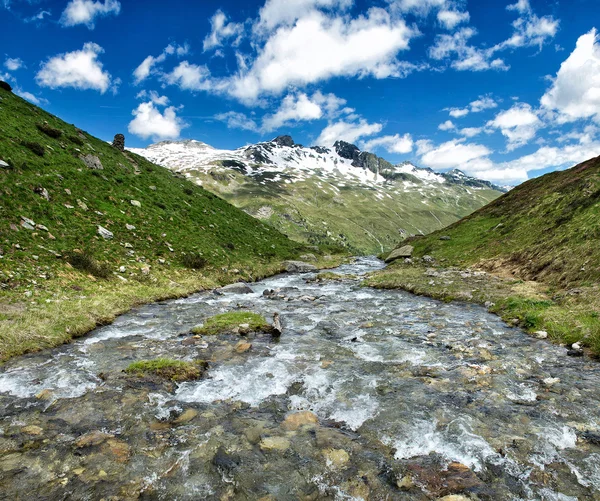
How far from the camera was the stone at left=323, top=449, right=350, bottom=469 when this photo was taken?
7372 mm

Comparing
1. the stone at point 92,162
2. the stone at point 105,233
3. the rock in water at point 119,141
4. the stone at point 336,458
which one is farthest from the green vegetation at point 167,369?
the rock in water at point 119,141

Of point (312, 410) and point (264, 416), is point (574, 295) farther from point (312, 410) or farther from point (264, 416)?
point (264, 416)

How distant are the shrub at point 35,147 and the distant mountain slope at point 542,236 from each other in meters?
48.4

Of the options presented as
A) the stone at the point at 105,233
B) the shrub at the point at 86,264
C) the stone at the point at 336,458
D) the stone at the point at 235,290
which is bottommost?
the stone at the point at 336,458

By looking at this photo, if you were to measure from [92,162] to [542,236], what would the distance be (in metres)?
54.9

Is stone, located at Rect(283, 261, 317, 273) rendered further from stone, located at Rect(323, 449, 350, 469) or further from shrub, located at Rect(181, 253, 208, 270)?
stone, located at Rect(323, 449, 350, 469)

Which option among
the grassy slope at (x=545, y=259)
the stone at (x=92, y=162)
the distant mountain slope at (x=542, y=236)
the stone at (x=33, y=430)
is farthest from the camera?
the stone at (x=92, y=162)

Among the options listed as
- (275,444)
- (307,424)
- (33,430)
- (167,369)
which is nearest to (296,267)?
(167,369)

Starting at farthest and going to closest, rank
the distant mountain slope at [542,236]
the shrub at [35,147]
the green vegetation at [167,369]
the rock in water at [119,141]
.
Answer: the rock in water at [119,141] < the shrub at [35,147] < the distant mountain slope at [542,236] < the green vegetation at [167,369]

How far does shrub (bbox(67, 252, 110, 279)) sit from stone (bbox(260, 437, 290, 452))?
20904 mm

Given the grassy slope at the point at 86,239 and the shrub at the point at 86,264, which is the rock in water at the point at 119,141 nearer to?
the grassy slope at the point at 86,239

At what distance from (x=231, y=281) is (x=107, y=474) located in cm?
2990

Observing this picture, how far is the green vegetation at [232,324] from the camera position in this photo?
16.9 m

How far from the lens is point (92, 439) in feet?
25.5
